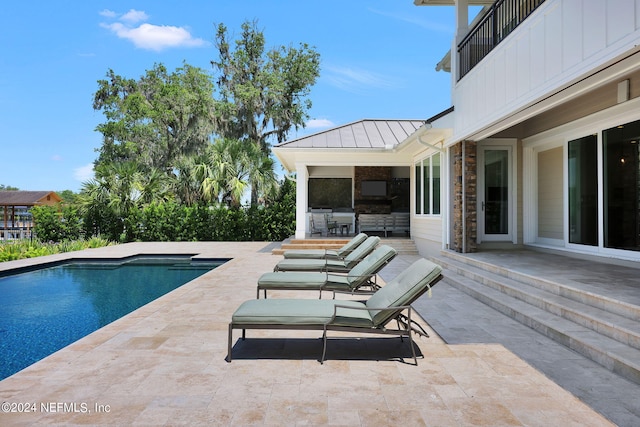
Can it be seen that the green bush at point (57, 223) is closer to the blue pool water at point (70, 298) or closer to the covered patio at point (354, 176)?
the blue pool water at point (70, 298)

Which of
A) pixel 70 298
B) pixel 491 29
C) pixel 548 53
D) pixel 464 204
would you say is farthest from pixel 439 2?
pixel 70 298

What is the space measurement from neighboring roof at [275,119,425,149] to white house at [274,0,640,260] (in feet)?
0.42

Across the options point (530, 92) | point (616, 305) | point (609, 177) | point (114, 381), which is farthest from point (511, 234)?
point (114, 381)

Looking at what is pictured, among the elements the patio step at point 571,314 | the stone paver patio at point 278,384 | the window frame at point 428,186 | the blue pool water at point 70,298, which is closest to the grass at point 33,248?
the blue pool water at point 70,298

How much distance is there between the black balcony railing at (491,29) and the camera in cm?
681

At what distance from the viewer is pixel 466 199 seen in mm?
9492

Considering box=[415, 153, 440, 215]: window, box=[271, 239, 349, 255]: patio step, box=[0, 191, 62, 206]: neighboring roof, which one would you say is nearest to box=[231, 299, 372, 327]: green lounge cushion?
box=[415, 153, 440, 215]: window

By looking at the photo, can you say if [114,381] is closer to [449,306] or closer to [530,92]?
[449,306]

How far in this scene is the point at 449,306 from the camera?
593cm

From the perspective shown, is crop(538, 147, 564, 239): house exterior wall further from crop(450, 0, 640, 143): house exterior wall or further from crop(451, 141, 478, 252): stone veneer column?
crop(450, 0, 640, 143): house exterior wall

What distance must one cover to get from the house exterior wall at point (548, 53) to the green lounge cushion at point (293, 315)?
351 cm

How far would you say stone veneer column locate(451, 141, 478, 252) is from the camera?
9.37 m

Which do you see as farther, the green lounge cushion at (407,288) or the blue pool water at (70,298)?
the blue pool water at (70,298)

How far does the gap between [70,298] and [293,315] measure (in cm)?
599
